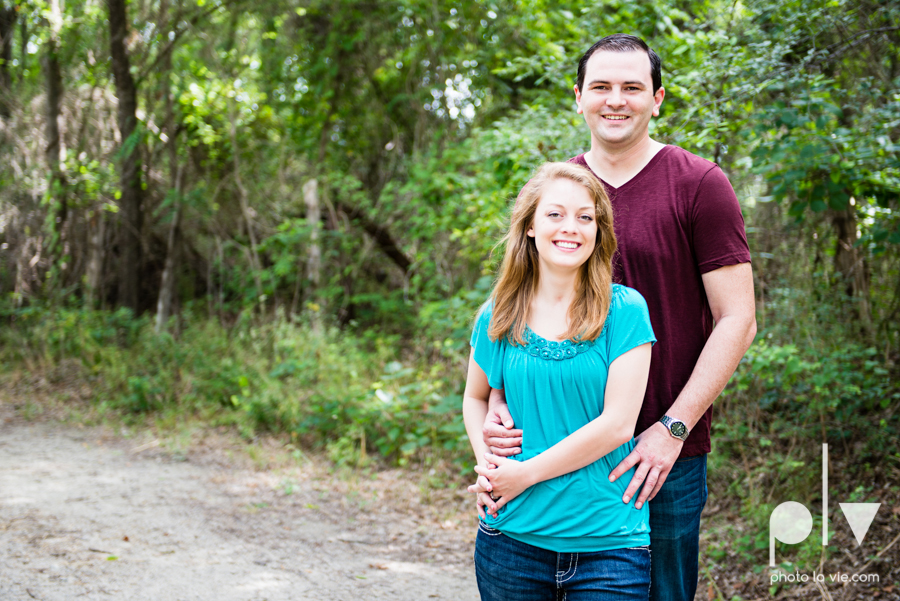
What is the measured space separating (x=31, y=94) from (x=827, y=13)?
1062cm

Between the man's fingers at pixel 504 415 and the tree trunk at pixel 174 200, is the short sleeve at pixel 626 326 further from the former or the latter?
the tree trunk at pixel 174 200

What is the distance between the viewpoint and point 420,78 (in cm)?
952

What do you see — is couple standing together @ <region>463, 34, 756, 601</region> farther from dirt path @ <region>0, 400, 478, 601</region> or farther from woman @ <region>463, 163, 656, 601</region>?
dirt path @ <region>0, 400, 478, 601</region>

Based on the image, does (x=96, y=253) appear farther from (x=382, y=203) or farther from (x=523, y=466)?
(x=523, y=466)

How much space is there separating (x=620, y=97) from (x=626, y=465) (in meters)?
0.95

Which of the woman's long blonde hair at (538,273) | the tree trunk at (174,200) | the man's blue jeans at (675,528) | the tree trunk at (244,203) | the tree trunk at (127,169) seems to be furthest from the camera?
the tree trunk at (174,200)

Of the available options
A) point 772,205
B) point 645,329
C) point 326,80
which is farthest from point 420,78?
point 645,329

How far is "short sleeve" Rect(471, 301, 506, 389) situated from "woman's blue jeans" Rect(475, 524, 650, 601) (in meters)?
0.38

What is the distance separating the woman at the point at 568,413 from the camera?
62.0 inches

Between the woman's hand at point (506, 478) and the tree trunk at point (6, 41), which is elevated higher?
the tree trunk at point (6, 41)

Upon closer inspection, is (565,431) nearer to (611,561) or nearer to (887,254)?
(611,561)

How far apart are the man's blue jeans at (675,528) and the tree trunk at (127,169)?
9412mm

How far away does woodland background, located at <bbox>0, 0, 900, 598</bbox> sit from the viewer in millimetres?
3938

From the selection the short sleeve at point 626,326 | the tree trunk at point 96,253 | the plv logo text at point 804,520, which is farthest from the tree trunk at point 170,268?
the short sleeve at point 626,326
